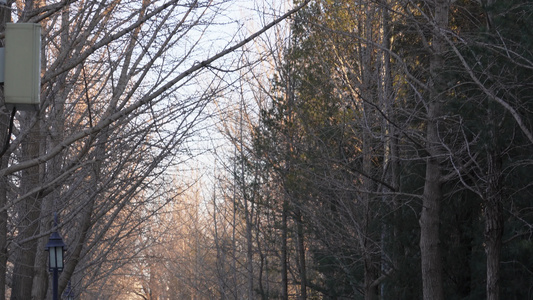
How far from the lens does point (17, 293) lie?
363 inches

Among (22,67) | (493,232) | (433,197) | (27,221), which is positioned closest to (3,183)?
(27,221)

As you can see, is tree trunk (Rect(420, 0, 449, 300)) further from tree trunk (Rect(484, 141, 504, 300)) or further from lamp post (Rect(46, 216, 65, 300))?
lamp post (Rect(46, 216, 65, 300))

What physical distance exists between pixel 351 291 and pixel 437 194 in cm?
720

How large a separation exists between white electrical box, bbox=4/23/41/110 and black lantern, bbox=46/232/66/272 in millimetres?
6487

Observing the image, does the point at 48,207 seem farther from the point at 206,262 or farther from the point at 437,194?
the point at 206,262

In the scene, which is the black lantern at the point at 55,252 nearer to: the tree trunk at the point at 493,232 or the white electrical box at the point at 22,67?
the tree trunk at the point at 493,232

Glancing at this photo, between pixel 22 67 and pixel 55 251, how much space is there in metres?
6.68

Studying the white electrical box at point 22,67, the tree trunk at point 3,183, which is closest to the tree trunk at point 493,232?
the tree trunk at point 3,183

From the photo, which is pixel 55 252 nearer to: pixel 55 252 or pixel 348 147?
pixel 55 252

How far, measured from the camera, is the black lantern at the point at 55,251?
30.9ft

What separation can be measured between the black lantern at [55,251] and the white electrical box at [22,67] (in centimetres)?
649

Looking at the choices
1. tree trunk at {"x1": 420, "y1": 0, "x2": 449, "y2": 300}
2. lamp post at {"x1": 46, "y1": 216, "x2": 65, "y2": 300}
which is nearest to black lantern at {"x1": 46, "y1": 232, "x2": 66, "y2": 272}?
lamp post at {"x1": 46, "y1": 216, "x2": 65, "y2": 300}

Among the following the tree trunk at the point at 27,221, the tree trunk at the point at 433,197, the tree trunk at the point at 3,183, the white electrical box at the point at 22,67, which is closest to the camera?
the white electrical box at the point at 22,67

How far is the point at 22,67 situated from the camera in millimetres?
3318
